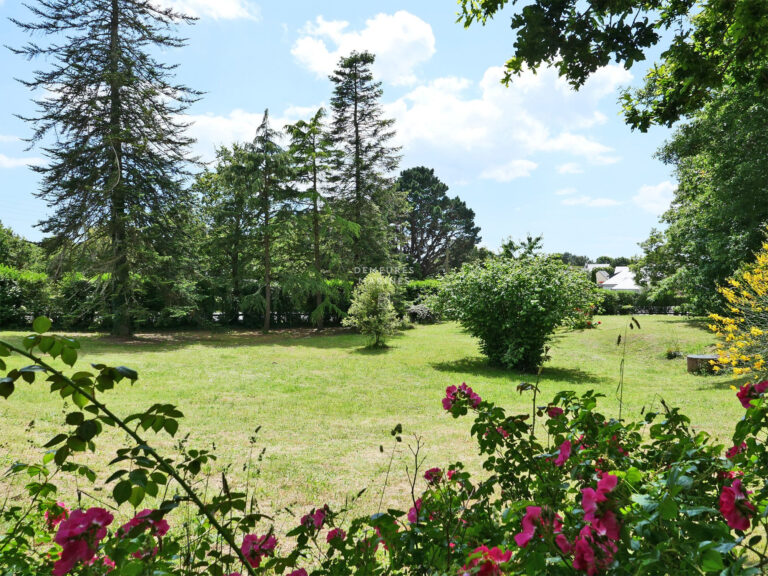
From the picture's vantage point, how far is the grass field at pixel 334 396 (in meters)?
4.37

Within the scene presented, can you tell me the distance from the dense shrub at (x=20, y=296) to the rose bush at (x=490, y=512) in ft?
57.8

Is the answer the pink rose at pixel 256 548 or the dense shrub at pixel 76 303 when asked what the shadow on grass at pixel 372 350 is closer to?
the dense shrub at pixel 76 303

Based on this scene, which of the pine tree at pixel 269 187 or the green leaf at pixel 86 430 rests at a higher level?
the pine tree at pixel 269 187

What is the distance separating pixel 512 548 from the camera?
4.01ft

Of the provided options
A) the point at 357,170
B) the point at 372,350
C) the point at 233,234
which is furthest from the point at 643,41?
the point at 357,170

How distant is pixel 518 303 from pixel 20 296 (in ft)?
54.4

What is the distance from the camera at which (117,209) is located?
15570mm

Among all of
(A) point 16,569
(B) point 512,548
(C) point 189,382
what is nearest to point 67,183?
(C) point 189,382

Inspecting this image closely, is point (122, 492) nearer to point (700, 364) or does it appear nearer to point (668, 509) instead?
point (668, 509)

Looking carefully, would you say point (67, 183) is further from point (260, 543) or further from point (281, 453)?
point (260, 543)

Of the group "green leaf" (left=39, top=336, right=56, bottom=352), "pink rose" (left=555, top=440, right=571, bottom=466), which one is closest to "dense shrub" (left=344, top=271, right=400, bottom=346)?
"pink rose" (left=555, top=440, right=571, bottom=466)

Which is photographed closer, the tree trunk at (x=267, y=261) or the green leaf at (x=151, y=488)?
the green leaf at (x=151, y=488)

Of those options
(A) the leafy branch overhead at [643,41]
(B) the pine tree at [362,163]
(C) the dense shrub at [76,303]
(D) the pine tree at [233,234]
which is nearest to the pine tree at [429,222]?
(B) the pine tree at [362,163]

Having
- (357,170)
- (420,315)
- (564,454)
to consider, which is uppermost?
(357,170)
